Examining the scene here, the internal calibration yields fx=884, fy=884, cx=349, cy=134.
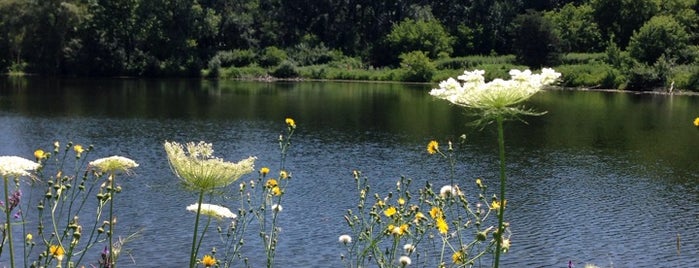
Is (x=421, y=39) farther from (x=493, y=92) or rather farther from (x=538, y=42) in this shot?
(x=493, y=92)

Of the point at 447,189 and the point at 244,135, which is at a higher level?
the point at 447,189

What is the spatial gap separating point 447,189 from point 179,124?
A: 38319 millimetres

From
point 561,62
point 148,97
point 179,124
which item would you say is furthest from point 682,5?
point 179,124

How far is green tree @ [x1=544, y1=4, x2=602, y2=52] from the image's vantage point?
8994 centimetres

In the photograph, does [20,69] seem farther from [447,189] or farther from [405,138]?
[447,189]

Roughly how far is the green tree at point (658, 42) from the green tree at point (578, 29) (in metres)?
11.8

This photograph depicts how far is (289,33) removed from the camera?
99.1 meters

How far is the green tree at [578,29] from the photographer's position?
295 feet

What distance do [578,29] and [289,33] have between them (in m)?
31.4

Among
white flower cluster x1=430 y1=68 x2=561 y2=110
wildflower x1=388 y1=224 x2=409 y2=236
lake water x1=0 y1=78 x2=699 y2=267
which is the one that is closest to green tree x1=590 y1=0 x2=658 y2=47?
lake water x1=0 y1=78 x2=699 y2=267

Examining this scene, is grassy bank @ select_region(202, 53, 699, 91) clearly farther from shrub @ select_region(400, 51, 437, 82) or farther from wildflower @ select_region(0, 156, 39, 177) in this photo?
wildflower @ select_region(0, 156, 39, 177)

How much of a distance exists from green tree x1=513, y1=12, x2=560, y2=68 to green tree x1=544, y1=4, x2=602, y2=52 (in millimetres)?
4525

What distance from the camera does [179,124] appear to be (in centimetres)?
4375

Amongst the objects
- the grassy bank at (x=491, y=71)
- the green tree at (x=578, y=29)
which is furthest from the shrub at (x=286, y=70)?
the green tree at (x=578, y=29)
